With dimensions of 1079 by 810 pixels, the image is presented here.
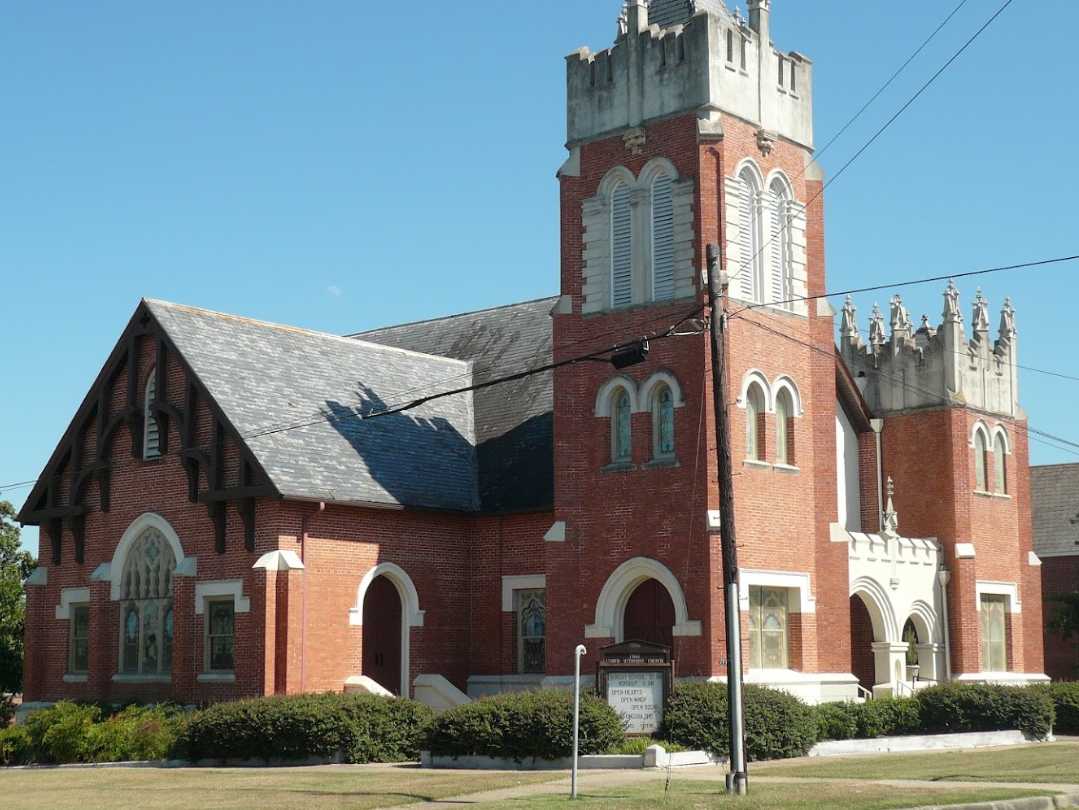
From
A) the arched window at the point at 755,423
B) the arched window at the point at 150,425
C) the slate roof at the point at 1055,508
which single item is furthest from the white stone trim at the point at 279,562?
the slate roof at the point at 1055,508

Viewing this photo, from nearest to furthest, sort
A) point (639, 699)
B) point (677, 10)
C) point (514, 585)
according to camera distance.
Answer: point (639, 699) < point (677, 10) < point (514, 585)

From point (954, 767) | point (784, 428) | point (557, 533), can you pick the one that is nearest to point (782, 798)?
point (954, 767)

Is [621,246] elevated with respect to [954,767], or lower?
elevated

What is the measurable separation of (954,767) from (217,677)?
15.3 metres

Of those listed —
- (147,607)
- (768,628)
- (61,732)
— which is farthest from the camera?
(147,607)

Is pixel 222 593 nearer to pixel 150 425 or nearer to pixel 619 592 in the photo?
pixel 150 425

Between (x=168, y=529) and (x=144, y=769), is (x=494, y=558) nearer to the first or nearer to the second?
(x=168, y=529)

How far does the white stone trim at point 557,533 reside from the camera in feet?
106

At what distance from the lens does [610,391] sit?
105 ft

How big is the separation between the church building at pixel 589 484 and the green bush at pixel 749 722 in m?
2.81

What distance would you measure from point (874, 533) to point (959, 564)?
81.8 inches

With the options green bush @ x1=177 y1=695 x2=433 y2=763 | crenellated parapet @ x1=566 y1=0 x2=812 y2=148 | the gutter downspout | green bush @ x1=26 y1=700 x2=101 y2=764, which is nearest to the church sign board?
green bush @ x1=177 y1=695 x2=433 y2=763

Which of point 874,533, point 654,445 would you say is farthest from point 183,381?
point 874,533

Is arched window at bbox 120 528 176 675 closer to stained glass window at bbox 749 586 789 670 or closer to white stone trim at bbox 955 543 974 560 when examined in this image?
stained glass window at bbox 749 586 789 670
